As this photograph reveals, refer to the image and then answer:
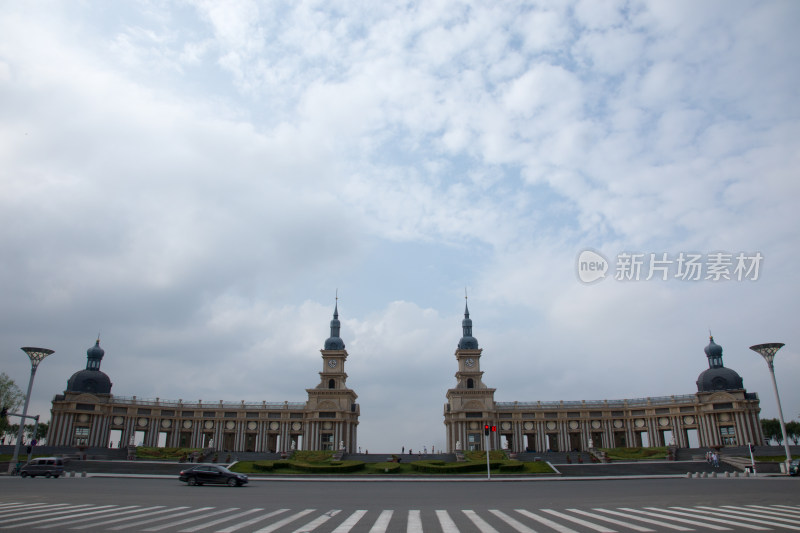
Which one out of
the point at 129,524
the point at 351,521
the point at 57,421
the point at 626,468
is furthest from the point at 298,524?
the point at 57,421

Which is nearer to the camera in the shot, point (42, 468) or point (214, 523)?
point (214, 523)

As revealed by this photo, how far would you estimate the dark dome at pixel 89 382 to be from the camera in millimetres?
83125

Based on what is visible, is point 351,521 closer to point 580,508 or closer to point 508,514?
point 508,514

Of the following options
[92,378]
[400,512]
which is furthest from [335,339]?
[400,512]

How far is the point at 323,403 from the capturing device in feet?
290

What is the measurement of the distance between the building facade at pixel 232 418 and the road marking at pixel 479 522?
223 feet

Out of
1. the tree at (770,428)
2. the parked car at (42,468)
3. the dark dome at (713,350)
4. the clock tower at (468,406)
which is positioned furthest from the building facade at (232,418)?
the tree at (770,428)

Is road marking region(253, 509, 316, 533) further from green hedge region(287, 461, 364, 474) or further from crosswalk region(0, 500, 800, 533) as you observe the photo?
green hedge region(287, 461, 364, 474)

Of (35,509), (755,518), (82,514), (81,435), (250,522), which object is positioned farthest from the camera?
(81,435)

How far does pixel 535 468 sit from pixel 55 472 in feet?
126

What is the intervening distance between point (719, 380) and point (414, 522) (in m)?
80.6

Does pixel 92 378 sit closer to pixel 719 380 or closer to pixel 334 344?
pixel 334 344

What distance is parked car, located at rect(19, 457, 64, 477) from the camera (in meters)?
39.3

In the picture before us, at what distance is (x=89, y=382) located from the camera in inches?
3297
